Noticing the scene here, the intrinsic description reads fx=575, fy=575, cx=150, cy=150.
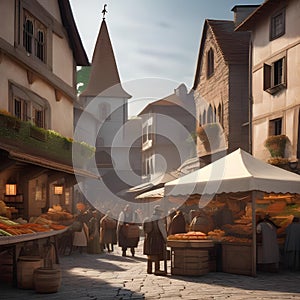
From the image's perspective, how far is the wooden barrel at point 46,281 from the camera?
36.1 ft

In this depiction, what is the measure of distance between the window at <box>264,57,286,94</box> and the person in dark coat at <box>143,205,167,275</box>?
10013 millimetres

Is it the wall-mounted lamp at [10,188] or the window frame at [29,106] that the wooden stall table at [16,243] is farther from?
the window frame at [29,106]

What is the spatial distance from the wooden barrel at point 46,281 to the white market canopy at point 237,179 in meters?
5.06

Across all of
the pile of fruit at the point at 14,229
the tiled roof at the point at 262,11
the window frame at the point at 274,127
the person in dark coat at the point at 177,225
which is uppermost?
the tiled roof at the point at 262,11

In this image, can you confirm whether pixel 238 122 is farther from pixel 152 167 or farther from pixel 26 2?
pixel 152 167

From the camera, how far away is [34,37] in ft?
63.4

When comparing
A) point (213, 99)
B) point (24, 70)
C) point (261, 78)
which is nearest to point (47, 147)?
point (24, 70)

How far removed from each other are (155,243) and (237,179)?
262 centimetres

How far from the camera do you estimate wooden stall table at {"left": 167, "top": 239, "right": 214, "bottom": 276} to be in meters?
13.9

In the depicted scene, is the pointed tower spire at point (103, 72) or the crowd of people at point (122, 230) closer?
the crowd of people at point (122, 230)

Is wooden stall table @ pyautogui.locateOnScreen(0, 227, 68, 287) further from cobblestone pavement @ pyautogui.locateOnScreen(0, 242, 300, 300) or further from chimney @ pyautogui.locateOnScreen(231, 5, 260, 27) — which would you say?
chimney @ pyautogui.locateOnScreen(231, 5, 260, 27)

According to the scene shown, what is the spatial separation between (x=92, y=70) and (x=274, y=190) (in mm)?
44475

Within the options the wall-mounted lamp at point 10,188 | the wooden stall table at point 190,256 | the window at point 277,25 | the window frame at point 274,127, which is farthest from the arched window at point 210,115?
the wooden stall table at point 190,256

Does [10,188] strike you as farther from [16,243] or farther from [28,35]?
[16,243]
